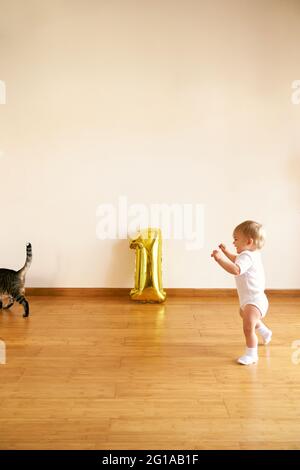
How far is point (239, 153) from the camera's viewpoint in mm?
4164

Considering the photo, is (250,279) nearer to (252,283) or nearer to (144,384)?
(252,283)

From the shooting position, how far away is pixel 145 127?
4160 millimetres

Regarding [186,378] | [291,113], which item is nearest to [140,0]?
[291,113]

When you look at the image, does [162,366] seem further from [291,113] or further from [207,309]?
[291,113]

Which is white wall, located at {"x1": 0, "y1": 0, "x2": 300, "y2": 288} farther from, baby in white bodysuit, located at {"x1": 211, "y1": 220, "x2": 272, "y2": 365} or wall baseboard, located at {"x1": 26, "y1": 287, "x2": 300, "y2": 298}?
baby in white bodysuit, located at {"x1": 211, "y1": 220, "x2": 272, "y2": 365}

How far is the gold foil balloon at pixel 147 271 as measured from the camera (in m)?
3.89

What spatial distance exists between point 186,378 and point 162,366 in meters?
0.19

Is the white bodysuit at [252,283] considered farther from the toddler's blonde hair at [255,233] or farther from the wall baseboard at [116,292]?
the wall baseboard at [116,292]

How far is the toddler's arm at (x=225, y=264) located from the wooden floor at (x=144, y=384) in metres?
0.44

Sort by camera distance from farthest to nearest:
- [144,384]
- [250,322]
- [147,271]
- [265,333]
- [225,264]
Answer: [147,271] → [265,333] → [250,322] → [225,264] → [144,384]

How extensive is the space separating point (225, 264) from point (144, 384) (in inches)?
25.9

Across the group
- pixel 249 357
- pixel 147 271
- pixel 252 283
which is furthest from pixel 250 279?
pixel 147 271

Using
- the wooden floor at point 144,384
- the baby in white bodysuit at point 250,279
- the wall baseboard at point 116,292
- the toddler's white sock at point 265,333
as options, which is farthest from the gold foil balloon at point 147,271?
the baby in white bodysuit at point 250,279

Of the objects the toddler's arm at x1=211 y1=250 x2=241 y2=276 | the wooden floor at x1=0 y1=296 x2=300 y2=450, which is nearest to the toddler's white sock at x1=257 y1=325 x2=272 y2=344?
the wooden floor at x1=0 y1=296 x2=300 y2=450
